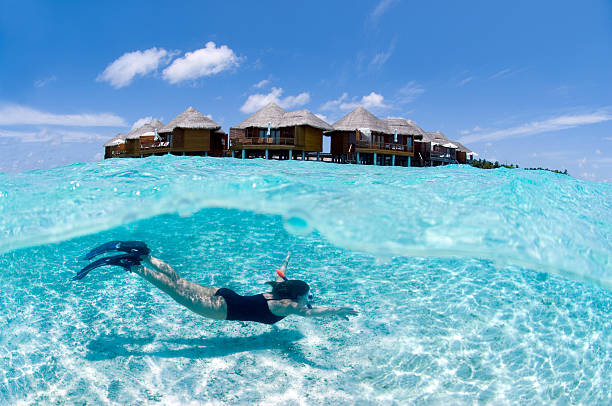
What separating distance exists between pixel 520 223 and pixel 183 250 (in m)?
17.2

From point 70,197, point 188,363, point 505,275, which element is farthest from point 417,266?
point 70,197

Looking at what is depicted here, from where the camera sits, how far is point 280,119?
96.6ft

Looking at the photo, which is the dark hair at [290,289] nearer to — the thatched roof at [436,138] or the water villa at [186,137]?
the water villa at [186,137]

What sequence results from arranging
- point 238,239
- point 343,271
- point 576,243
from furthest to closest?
1. point 238,239
2. point 343,271
3. point 576,243

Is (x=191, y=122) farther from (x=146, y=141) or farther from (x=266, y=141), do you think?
(x=146, y=141)

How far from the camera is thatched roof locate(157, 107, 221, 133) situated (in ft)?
97.5

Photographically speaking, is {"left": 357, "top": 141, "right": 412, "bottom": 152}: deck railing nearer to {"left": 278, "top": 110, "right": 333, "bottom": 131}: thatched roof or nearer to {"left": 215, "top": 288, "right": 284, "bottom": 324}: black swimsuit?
{"left": 278, "top": 110, "right": 333, "bottom": 131}: thatched roof

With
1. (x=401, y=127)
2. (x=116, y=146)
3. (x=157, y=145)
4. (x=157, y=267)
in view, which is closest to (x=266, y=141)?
(x=157, y=145)

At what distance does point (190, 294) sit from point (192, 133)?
27248 millimetres

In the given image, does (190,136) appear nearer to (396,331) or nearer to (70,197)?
(70,197)

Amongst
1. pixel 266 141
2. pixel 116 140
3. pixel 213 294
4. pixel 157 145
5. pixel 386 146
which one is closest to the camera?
pixel 213 294

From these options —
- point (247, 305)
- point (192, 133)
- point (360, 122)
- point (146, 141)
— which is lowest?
point (247, 305)

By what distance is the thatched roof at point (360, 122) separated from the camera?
29828mm

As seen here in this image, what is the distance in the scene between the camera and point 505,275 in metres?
11.1
